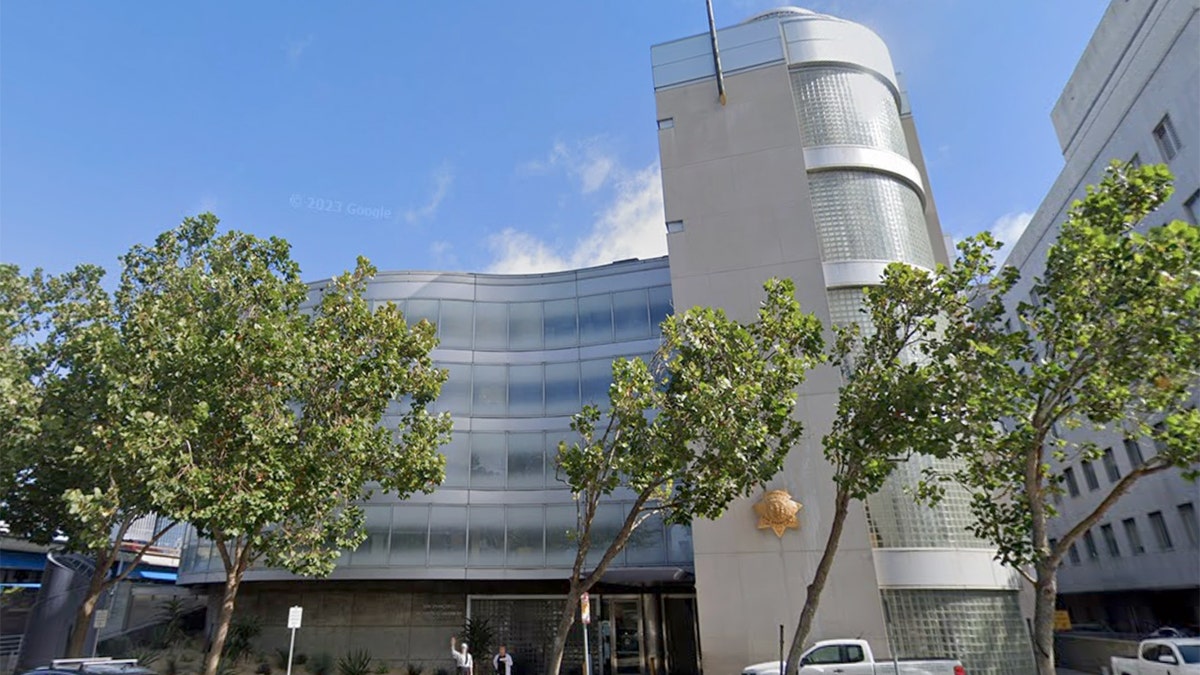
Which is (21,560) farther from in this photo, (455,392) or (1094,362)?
(1094,362)

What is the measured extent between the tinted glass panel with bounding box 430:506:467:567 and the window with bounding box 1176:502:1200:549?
2732 cm

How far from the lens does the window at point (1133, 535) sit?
28.8 m

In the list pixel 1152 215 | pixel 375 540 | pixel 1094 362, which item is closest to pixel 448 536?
pixel 375 540

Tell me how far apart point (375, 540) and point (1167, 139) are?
30969 mm

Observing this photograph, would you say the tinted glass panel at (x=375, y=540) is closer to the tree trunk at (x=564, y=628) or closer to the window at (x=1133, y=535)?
the tree trunk at (x=564, y=628)

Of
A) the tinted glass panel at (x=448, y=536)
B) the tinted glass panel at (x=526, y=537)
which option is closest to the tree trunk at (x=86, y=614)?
the tinted glass panel at (x=448, y=536)

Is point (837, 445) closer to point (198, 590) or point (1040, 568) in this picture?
point (1040, 568)

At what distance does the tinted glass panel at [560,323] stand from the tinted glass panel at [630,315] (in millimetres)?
1664

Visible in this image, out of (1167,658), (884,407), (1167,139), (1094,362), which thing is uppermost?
(1167,139)

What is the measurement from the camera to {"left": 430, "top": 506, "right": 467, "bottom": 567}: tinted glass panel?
853 inches

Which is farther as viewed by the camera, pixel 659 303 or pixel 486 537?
pixel 659 303

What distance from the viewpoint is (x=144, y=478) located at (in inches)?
507

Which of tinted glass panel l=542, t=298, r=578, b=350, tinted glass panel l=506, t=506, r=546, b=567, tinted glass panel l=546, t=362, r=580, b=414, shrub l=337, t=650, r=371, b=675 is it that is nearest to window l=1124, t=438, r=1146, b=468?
tinted glass panel l=546, t=362, r=580, b=414

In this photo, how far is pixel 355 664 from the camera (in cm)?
2100
